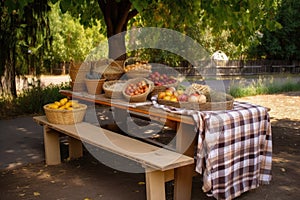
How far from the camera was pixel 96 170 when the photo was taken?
4836mm

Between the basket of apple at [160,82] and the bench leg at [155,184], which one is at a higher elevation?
the basket of apple at [160,82]

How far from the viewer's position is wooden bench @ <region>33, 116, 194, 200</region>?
333 cm

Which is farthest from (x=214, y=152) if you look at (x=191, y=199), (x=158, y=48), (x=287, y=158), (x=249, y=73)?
(x=249, y=73)

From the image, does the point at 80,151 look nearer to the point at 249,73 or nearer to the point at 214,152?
the point at 214,152

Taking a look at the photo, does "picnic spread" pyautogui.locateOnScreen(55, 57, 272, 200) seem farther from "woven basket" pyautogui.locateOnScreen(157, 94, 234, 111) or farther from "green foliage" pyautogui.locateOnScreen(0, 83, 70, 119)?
"green foliage" pyautogui.locateOnScreen(0, 83, 70, 119)

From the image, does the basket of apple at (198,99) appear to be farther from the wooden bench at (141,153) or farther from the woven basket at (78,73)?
the woven basket at (78,73)

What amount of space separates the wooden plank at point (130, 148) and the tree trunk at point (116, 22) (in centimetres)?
225

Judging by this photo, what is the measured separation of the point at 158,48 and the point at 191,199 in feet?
59.4

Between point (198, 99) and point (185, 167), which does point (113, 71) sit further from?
point (185, 167)

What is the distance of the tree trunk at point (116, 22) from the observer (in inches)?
263

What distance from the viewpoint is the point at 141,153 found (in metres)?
3.57

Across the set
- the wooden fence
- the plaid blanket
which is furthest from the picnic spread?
the wooden fence

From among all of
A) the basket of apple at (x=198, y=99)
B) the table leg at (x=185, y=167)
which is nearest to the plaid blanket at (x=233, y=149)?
the basket of apple at (x=198, y=99)

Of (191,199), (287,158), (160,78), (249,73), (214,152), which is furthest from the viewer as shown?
(249,73)
